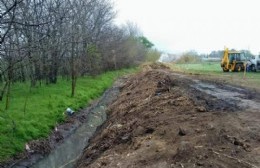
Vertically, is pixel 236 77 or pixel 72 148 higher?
pixel 236 77

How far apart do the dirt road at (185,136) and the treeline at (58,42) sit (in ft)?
14.4

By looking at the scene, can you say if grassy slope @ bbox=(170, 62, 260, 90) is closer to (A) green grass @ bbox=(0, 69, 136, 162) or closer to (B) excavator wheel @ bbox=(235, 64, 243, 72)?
(B) excavator wheel @ bbox=(235, 64, 243, 72)

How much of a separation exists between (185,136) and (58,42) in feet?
39.7

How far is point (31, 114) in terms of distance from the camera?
22.0 meters

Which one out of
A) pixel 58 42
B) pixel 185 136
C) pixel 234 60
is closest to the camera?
pixel 185 136

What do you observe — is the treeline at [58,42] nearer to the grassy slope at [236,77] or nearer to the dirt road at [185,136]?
the dirt road at [185,136]

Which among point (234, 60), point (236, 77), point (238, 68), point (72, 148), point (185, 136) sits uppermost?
point (234, 60)

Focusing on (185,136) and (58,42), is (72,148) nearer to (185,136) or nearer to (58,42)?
(58,42)

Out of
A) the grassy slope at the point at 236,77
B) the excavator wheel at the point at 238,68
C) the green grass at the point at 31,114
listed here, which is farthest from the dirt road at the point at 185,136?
the excavator wheel at the point at 238,68

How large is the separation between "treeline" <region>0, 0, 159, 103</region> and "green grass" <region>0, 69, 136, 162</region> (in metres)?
1.27

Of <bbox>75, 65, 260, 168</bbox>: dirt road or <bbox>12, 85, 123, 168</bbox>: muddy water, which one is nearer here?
<bbox>75, 65, 260, 168</bbox>: dirt road

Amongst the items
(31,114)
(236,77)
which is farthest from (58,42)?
(236,77)

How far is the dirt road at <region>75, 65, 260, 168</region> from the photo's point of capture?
10.5 m

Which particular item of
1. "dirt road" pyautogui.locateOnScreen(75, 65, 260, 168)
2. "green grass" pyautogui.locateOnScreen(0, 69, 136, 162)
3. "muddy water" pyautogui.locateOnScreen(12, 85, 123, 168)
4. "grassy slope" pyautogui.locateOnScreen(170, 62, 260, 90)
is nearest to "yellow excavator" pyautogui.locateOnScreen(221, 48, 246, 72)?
"grassy slope" pyautogui.locateOnScreen(170, 62, 260, 90)
